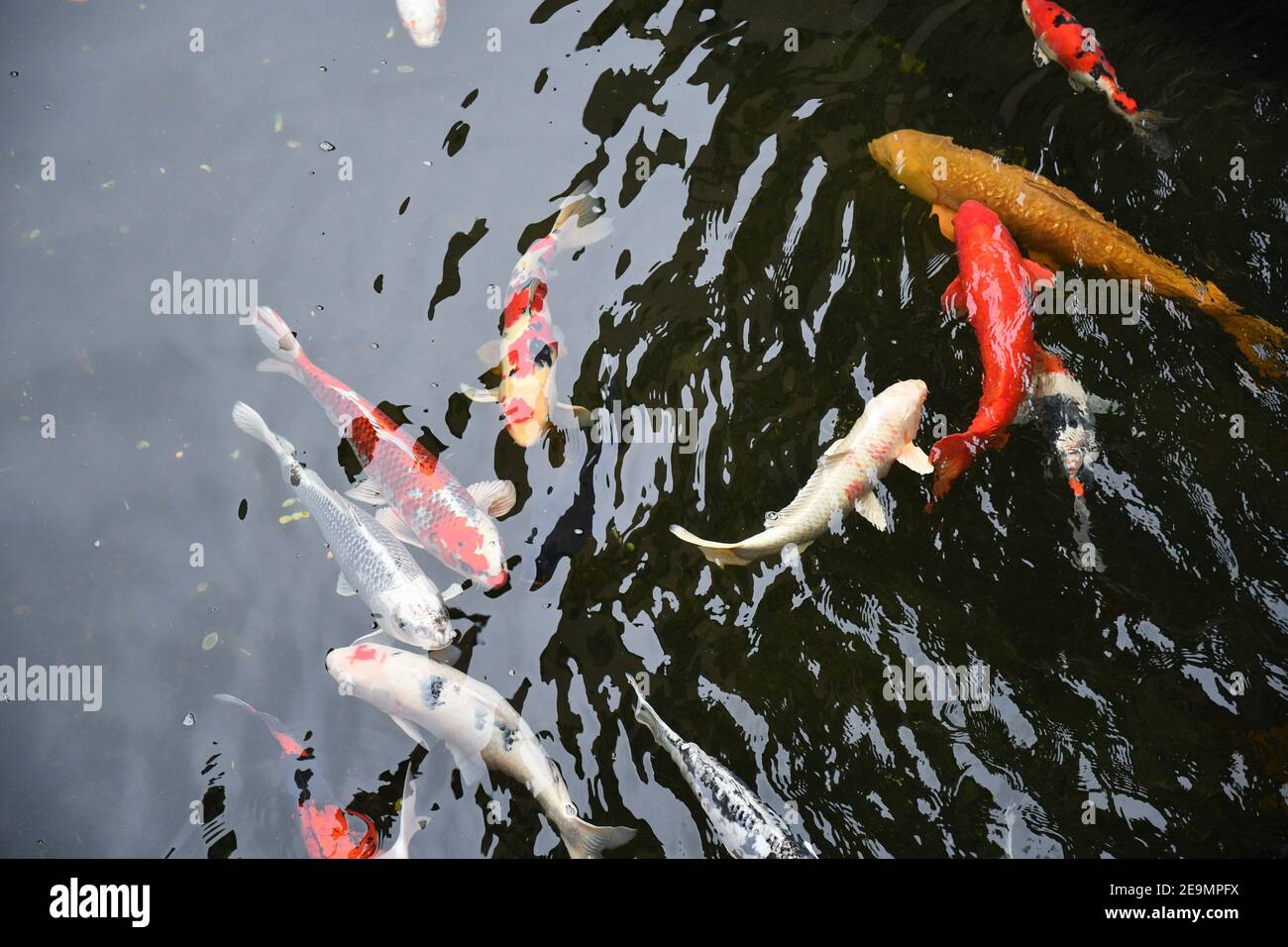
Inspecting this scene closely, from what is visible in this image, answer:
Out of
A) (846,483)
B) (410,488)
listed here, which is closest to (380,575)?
(410,488)

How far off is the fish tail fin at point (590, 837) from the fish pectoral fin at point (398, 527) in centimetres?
144

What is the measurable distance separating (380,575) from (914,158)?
11.5 ft

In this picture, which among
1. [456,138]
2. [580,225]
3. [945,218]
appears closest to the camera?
[945,218]

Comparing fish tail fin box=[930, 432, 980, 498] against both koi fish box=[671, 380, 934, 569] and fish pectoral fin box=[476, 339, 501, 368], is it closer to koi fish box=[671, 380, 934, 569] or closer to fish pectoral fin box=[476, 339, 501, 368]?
koi fish box=[671, 380, 934, 569]

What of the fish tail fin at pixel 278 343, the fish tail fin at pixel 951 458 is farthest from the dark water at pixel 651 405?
the fish tail fin at pixel 278 343

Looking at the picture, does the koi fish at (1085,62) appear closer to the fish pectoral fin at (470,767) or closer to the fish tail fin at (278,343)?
the fish tail fin at (278,343)

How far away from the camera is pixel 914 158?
5301 mm

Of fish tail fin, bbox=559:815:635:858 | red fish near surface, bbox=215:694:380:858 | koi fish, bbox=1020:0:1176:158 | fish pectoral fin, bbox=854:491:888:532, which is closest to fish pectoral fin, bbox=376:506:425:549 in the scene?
red fish near surface, bbox=215:694:380:858

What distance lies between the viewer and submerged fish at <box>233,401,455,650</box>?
443cm

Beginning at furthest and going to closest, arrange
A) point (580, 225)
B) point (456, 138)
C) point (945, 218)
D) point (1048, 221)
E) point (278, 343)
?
point (456, 138)
point (580, 225)
point (945, 218)
point (1048, 221)
point (278, 343)

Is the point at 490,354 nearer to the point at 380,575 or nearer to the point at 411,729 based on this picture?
the point at 380,575

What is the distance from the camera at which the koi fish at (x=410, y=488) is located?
4547mm

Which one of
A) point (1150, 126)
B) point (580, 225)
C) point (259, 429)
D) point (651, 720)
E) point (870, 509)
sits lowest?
point (651, 720)

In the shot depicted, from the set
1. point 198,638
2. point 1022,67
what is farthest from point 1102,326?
point 198,638
